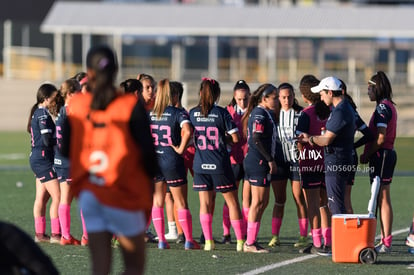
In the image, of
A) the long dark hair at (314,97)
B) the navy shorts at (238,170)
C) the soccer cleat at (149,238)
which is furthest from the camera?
the navy shorts at (238,170)

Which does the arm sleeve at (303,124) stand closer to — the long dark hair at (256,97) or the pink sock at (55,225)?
the long dark hair at (256,97)

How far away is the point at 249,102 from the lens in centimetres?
1253

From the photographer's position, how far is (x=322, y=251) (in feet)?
38.9

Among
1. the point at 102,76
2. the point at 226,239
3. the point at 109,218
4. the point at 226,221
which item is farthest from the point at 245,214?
the point at 102,76

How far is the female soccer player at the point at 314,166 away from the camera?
1169cm

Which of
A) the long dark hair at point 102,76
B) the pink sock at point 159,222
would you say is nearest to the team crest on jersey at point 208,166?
the pink sock at point 159,222

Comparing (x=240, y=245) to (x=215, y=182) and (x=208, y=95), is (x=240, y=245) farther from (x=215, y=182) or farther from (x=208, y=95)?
(x=208, y=95)

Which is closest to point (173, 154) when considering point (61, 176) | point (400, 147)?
point (61, 176)

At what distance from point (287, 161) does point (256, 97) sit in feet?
2.79

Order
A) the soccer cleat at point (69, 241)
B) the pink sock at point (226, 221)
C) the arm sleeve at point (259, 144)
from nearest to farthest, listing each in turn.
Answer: the arm sleeve at point (259, 144) → the soccer cleat at point (69, 241) → the pink sock at point (226, 221)

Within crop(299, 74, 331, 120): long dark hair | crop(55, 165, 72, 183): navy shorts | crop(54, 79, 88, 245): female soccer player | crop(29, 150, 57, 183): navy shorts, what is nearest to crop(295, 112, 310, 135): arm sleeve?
crop(299, 74, 331, 120): long dark hair

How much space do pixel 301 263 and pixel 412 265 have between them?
1.13 m

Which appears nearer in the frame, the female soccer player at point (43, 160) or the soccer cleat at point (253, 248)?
the soccer cleat at point (253, 248)

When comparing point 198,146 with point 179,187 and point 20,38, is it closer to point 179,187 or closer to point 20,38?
point 179,187
